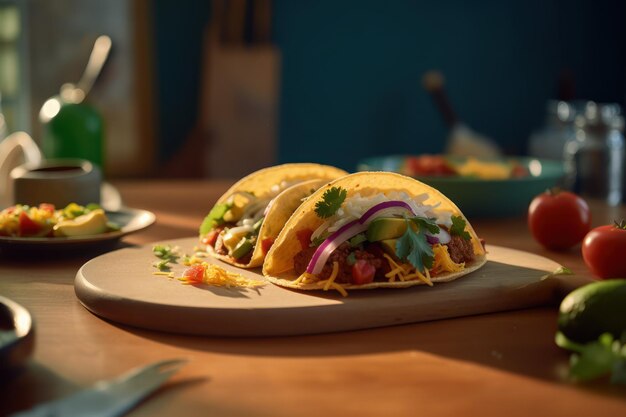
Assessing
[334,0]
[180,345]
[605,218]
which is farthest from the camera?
[334,0]

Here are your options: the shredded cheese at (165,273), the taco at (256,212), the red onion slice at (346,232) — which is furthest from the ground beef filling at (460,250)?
the shredded cheese at (165,273)

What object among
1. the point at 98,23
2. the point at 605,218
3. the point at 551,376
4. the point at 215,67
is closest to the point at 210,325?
the point at 551,376

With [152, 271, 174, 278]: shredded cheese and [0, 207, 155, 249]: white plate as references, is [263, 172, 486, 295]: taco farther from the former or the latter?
[0, 207, 155, 249]: white plate

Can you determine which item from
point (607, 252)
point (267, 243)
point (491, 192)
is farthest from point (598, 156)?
point (267, 243)

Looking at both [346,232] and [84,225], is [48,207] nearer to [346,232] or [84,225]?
[84,225]

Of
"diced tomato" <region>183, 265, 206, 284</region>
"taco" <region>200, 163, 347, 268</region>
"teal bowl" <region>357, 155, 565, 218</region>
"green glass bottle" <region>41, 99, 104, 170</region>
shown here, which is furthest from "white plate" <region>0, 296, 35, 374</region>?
"green glass bottle" <region>41, 99, 104, 170</region>

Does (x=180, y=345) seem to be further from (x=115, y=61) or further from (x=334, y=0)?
(x=334, y=0)
